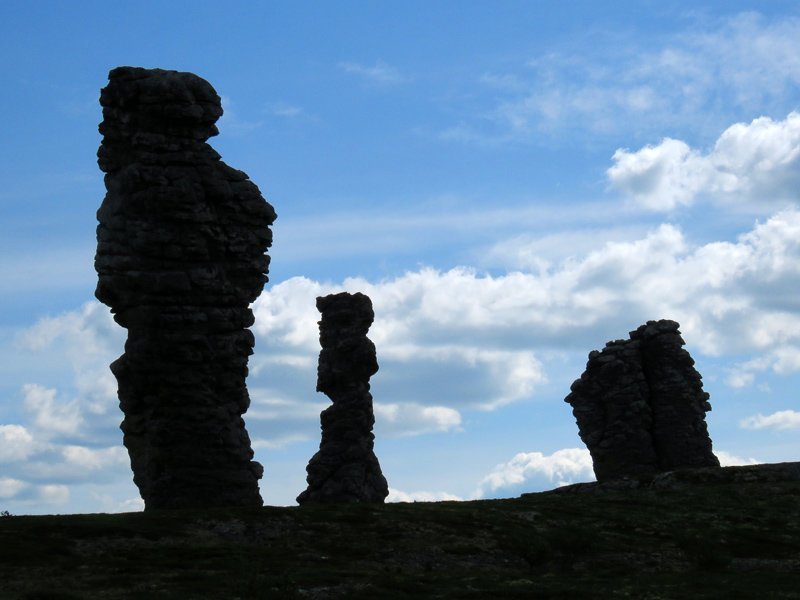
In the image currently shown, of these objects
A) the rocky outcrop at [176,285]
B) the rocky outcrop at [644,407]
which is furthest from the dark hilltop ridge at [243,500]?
the rocky outcrop at [644,407]

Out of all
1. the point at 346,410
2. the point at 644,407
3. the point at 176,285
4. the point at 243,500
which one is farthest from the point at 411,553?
the point at 644,407

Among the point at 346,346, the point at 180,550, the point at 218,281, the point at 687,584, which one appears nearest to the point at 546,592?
the point at 687,584

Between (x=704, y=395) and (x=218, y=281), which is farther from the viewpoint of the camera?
(x=704, y=395)

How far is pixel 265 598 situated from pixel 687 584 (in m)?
13.8

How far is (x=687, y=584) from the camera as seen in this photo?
35.4m

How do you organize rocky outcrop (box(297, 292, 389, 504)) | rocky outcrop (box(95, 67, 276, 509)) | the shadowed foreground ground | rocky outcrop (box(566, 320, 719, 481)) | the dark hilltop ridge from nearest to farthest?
the shadowed foreground ground < the dark hilltop ridge < rocky outcrop (box(95, 67, 276, 509)) < rocky outcrop (box(297, 292, 389, 504)) < rocky outcrop (box(566, 320, 719, 481))

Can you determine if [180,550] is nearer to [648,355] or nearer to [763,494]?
[763,494]

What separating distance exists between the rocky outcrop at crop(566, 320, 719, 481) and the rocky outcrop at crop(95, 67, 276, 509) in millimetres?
42275

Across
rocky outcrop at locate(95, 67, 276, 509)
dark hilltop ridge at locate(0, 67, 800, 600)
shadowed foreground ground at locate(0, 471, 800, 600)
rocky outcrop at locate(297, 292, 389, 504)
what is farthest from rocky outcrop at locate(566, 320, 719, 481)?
rocky outcrop at locate(95, 67, 276, 509)

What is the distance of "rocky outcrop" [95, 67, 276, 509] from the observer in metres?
53.5

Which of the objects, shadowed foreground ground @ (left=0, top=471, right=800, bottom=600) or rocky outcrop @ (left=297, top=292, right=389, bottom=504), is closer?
shadowed foreground ground @ (left=0, top=471, right=800, bottom=600)

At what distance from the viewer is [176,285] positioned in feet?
177

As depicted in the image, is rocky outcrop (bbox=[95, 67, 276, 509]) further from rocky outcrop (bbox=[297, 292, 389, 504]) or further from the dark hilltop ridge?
rocky outcrop (bbox=[297, 292, 389, 504])

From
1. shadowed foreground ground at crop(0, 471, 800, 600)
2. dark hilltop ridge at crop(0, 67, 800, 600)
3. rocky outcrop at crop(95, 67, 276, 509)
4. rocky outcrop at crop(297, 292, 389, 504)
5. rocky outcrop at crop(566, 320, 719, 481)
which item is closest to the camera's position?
shadowed foreground ground at crop(0, 471, 800, 600)
